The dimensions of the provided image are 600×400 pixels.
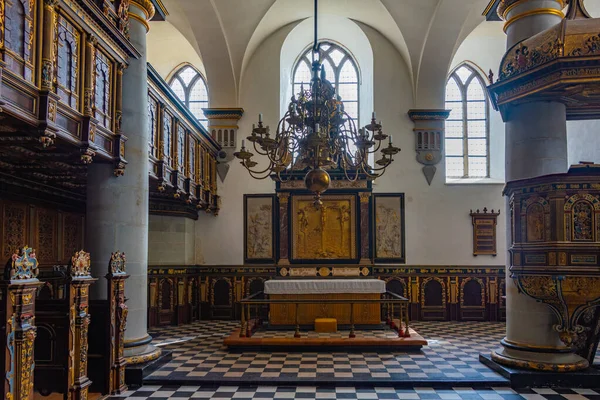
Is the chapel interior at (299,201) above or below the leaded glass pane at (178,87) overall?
A: below

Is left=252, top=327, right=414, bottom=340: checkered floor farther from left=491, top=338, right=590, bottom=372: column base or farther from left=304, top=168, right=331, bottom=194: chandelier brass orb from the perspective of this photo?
left=304, top=168, right=331, bottom=194: chandelier brass orb

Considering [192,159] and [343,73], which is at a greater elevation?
[343,73]

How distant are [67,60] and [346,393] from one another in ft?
18.4

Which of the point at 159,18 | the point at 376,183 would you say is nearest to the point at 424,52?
the point at 376,183

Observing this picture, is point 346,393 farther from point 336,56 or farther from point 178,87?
point 178,87

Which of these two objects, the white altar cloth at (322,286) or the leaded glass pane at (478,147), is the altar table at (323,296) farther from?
the leaded glass pane at (478,147)

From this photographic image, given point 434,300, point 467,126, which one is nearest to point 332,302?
point 434,300

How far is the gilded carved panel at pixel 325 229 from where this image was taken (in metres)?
13.4

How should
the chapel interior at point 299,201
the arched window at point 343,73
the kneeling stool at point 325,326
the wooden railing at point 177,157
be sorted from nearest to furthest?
the chapel interior at point 299,201 < the wooden railing at point 177,157 < the kneeling stool at point 325,326 < the arched window at point 343,73

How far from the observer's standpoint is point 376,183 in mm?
15539

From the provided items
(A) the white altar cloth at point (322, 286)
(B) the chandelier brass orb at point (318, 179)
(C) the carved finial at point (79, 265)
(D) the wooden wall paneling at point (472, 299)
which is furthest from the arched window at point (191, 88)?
(C) the carved finial at point (79, 265)

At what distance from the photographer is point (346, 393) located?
7445 mm

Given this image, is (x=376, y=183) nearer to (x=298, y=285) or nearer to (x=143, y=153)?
(x=298, y=285)

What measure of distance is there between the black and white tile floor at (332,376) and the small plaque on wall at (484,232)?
4.71 meters
